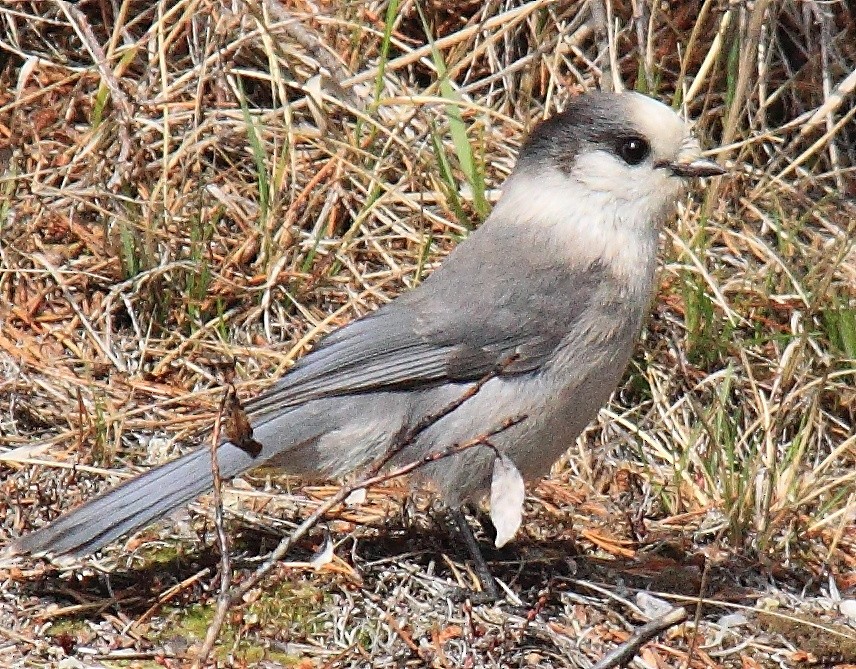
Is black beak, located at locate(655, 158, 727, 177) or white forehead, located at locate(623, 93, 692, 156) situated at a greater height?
white forehead, located at locate(623, 93, 692, 156)

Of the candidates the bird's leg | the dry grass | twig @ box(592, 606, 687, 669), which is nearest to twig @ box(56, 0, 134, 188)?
the dry grass

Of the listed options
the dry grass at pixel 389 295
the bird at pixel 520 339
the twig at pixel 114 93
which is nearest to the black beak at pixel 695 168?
the bird at pixel 520 339

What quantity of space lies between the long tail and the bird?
0.10 m

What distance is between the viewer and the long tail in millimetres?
3781

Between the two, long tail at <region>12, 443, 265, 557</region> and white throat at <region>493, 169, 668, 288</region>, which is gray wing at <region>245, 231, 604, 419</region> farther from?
long tail at <region>12, 443, 265, 557</region>

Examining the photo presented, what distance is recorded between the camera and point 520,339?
428cm

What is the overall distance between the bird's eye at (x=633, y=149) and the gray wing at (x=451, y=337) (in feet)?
1.14

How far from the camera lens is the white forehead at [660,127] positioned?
170 inches

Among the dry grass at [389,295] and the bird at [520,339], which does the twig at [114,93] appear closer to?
the dry grass at [389,295]

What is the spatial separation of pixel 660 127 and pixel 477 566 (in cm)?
145

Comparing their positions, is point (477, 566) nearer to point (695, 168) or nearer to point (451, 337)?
point (451, 337)

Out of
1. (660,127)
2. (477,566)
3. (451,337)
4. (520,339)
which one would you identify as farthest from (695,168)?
(477,566)

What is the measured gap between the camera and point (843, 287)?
5.31 meters

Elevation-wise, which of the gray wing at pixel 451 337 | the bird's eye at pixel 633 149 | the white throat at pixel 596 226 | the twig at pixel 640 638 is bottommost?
the twig at pixel 640 638
